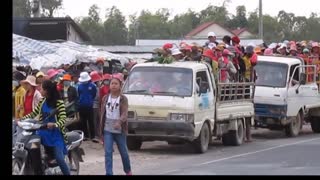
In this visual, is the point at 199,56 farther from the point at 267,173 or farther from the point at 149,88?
the point at 267,173

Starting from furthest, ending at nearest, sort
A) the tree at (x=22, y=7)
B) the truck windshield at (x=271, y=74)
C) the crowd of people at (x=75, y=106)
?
1. the tree at (x=22, y=7)
2. the truck windshield at (x=271, y=74)
3. the crowd of people at (x=75, y=106)

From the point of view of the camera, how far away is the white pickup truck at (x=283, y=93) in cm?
2014

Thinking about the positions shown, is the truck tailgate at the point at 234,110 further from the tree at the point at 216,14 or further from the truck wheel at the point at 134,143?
the tree at the point at 216,14

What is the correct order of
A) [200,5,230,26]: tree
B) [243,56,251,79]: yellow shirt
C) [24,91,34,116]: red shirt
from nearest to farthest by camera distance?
→ [24,91,34,116]: red shirt → [243,56,251,79]: yellow shirt → [200,5,230,26]: tree

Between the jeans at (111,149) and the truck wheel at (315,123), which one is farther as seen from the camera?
the truck wheel at (315,123)

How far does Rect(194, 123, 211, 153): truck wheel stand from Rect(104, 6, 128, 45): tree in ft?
220

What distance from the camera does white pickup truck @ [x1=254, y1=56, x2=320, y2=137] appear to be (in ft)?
66.1

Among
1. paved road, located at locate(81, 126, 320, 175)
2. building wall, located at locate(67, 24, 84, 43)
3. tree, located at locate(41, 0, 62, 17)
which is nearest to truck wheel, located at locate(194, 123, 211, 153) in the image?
paved road, located at locate(81, 126, 320, 175)

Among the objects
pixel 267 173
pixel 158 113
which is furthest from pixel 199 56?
pixel 267 173

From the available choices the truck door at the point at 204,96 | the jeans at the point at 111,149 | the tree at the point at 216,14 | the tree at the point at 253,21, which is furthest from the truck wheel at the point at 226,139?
the tree at the point at 216,14

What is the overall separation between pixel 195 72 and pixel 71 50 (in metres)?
11.6

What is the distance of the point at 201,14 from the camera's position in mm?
103625

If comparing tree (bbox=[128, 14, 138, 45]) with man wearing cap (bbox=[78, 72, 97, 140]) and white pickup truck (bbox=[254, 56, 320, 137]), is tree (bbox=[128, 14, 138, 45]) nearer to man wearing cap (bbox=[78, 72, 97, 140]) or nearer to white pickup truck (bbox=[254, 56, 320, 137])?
white pickup truck (bbox=[254, 56, 320, 137])

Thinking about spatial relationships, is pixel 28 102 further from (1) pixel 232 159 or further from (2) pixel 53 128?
(1) pixel 232 159
